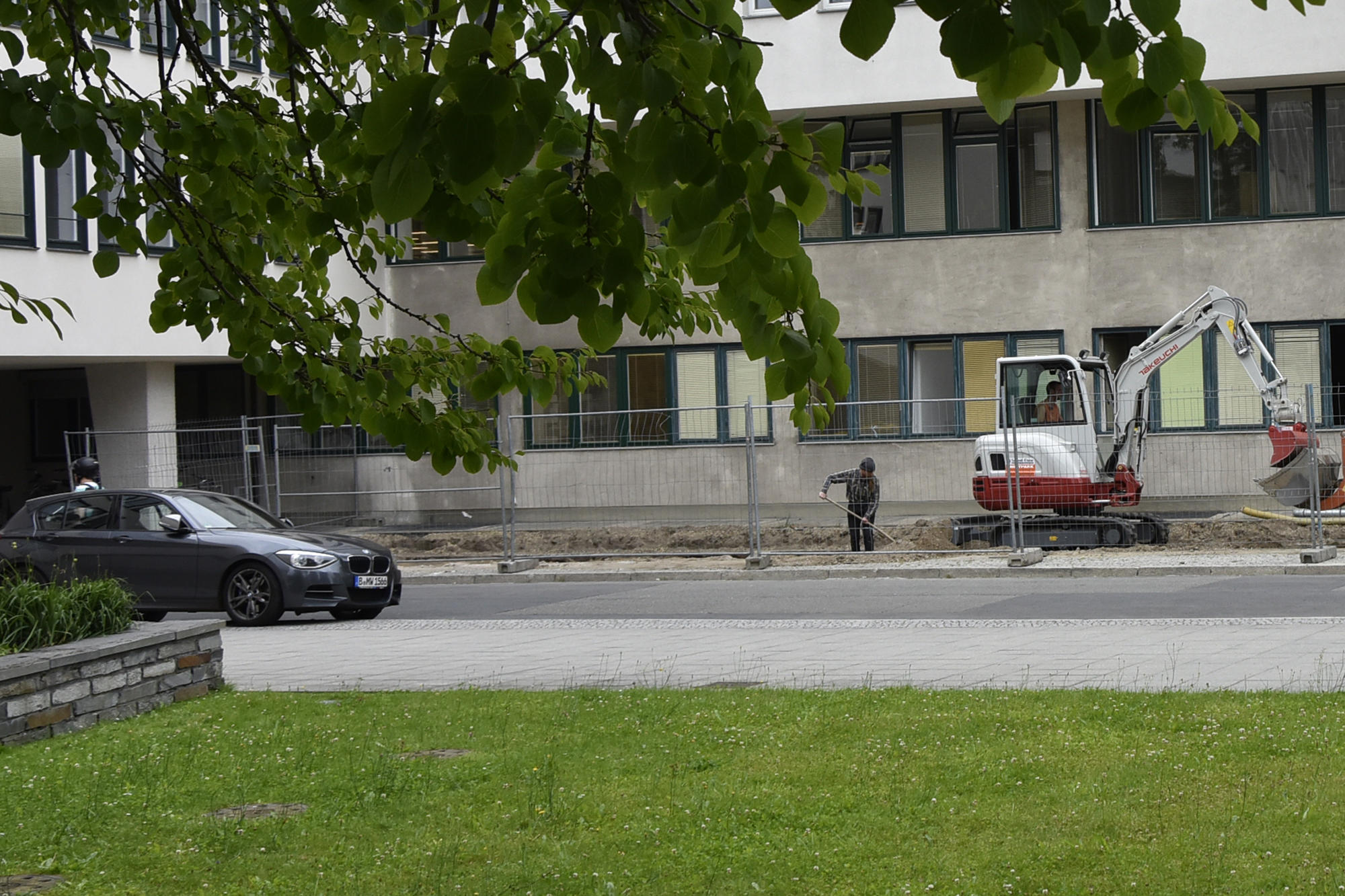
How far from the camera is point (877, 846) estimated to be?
5.66 metres

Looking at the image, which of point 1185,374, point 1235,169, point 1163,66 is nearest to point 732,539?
point 1185,374

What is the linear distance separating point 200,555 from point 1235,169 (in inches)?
778

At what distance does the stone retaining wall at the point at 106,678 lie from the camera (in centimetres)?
858

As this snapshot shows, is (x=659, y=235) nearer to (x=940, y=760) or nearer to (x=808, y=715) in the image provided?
(x=940, y=760)

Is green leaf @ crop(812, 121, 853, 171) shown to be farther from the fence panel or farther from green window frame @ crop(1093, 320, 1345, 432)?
green window frame @ crop(1093, 320, 1345, 432)

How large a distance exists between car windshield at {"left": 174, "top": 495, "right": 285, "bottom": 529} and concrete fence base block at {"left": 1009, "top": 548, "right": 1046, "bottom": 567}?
9083mm

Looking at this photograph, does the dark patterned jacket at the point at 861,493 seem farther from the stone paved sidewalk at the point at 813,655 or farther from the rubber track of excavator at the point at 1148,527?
the stone paved sidewalk at the point at 813,655

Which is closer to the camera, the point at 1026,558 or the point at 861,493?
the point at 1026,558

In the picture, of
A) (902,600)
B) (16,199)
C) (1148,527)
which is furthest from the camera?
(16,199)

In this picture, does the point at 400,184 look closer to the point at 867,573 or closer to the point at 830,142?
the point at 830,142

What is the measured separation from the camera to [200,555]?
55.2 ft

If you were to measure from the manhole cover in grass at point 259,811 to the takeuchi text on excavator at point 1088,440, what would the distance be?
15.9 meters

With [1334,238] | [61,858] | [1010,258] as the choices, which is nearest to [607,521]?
[1010,258]

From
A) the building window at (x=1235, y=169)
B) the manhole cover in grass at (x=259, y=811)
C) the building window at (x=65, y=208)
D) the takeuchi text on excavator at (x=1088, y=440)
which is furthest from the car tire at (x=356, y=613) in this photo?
the building window at (x=1235, y=169)
